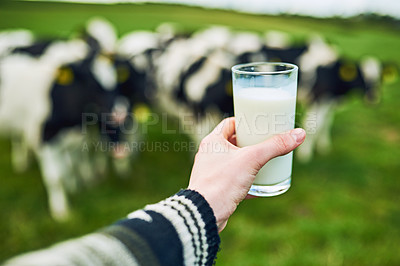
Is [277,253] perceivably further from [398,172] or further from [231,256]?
[398,172]

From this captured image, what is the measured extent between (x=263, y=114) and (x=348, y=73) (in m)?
2.75

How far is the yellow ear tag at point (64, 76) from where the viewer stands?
2.46 metres

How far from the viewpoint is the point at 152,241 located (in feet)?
2.12

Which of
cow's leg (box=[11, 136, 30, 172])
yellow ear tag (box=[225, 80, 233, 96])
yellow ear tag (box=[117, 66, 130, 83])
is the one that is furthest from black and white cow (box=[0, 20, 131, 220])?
yellow ear tag (box=[225, 80, 233, 96])

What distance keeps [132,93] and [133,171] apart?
29.3 inches

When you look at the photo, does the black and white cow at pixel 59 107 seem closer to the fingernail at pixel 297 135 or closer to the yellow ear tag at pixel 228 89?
the yellow ear tag at pixel 228 89

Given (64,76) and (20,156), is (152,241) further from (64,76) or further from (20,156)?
(20,156)

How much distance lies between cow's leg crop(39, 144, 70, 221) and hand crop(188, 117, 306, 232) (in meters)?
1.78

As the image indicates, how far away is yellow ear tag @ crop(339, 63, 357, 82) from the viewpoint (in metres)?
3.39

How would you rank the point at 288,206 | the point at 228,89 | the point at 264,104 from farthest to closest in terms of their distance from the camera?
the point at 228,89
the point at 288,206
the point at 264,104

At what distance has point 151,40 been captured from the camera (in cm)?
477

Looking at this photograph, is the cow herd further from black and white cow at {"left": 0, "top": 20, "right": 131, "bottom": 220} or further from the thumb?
the thumb

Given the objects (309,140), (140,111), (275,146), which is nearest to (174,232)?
(275,146)

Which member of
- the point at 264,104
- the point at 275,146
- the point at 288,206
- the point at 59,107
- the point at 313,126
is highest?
the point at 264,104
